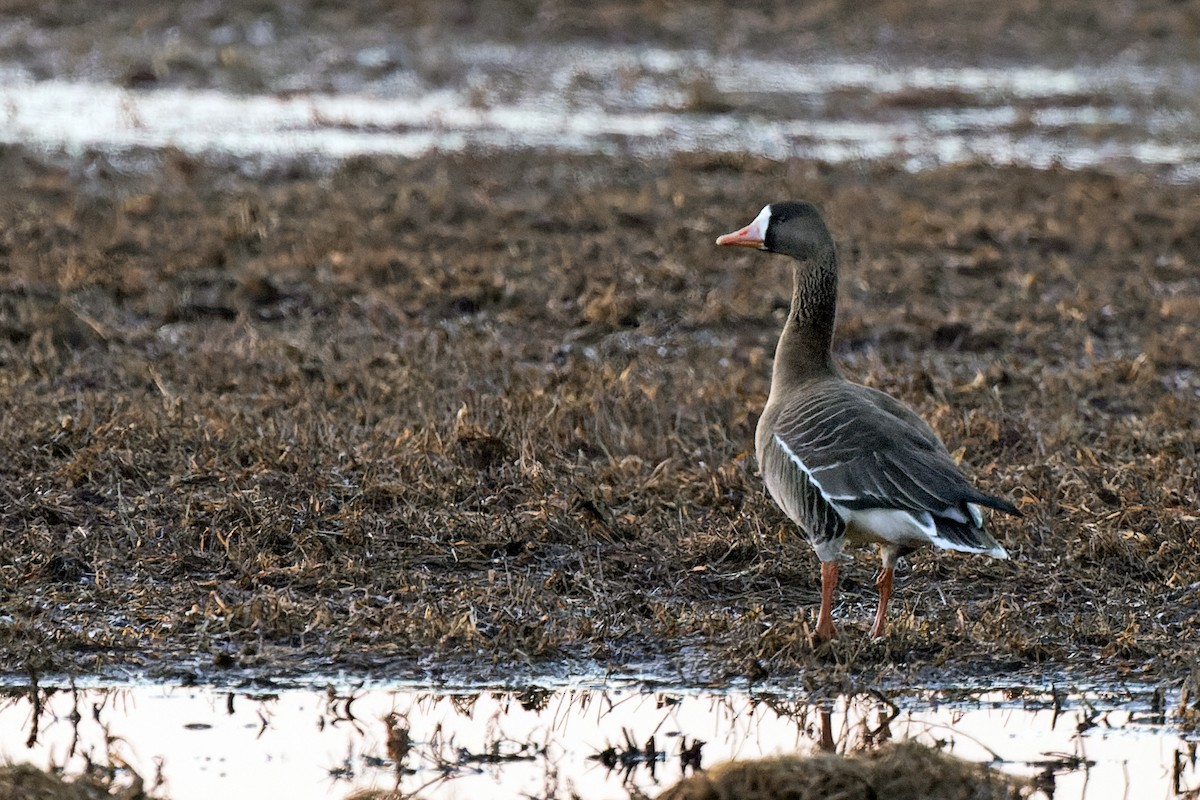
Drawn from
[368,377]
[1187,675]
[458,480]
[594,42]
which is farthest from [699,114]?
[1187,675]

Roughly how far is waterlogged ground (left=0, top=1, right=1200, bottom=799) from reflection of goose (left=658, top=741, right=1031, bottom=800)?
44 cm

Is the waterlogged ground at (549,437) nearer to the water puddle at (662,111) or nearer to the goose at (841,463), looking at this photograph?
the water puddle at (662,111)

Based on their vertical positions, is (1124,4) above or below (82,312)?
above

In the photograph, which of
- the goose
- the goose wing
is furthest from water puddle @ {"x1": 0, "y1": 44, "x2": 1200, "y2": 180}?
the goose wing

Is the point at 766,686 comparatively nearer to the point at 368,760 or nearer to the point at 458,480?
the point at 368,760

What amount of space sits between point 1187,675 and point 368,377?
15.6 ft

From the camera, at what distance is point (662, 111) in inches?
881

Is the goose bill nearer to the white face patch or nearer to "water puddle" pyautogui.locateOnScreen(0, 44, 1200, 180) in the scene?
the white face patch

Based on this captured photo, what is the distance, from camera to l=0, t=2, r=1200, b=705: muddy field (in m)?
6.42

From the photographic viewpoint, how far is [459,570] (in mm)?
7121

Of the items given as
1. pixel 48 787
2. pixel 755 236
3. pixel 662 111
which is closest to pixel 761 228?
pixel 755 236

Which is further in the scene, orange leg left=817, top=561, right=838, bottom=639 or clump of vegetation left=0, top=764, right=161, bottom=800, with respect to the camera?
orange leg left=817, top=561, right=838, bottom=639

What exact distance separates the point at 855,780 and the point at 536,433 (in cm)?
383

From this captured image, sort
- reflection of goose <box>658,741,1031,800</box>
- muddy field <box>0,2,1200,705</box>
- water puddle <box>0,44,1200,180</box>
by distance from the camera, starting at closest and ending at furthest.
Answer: reflection of goose <box>658,741,1031,800</box>, muddy field <box>0,2,1200,705</box>, water puddle <box>0,44,1200,180</box>
